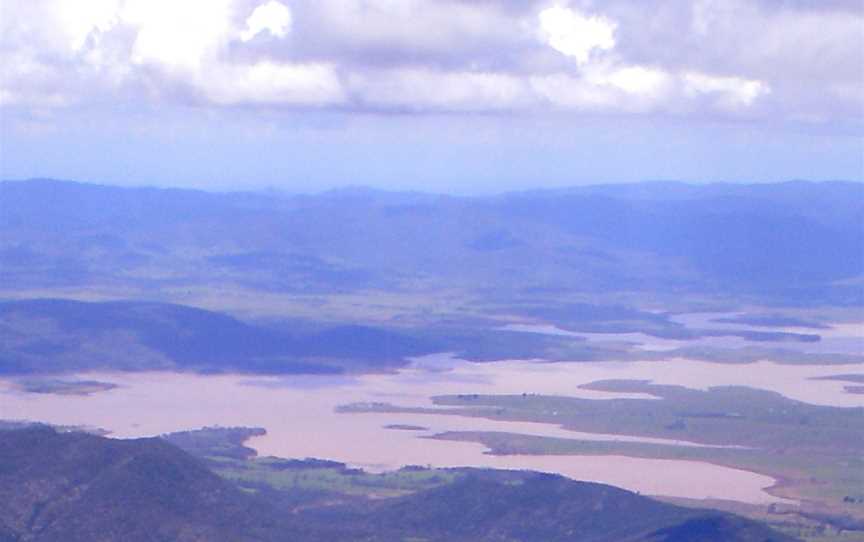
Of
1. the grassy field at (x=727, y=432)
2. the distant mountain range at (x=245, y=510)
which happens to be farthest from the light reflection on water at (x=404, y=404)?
the distant mountain range at (x=245, y=510)

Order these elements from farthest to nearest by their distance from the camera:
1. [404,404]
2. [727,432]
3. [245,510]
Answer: [404,404] < [727,432] < [245,510]


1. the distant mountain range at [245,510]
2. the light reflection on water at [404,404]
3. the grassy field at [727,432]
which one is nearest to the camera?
the distant mountain range at [245,510]

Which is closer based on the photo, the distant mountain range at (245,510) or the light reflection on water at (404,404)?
the distant mountain range at (245,510)

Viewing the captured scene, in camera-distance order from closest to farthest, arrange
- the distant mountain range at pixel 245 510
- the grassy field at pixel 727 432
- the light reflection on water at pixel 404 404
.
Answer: the distant mountain range at pixel 245 510
the grassy field at pixel 727 432
the light reflection on water at pixel 404 404

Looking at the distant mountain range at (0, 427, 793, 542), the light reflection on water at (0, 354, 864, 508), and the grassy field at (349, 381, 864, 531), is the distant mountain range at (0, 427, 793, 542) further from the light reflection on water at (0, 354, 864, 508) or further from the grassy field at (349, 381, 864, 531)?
the grassy field at (349, 381, 864, 531)

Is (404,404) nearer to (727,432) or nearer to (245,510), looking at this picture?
(727,432)

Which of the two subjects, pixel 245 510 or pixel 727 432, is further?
pixel 727 432

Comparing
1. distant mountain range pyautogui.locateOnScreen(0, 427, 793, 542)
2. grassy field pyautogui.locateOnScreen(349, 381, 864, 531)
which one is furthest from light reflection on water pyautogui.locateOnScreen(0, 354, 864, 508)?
distant mountain range pyautogui.locateOnScreen(0, 427, 793, 542)

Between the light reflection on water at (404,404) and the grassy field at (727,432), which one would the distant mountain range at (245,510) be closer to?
the light reflection on water at (404,404)

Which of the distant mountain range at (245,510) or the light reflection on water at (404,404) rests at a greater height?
the light reflection on water at (404,404)

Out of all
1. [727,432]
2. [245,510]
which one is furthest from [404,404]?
[245,510]
